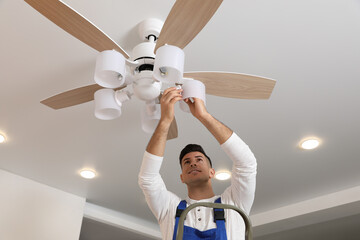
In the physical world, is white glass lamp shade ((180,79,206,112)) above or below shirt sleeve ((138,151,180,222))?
above

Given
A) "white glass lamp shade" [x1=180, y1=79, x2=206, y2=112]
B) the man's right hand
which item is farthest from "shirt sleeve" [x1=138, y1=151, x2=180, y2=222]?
"white glass lamp shade" [x1=180, y1=79, x2=206, y2=112]

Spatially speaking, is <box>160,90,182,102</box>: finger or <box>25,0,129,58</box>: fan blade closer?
<box>25,0,129,58</box>: fan blade

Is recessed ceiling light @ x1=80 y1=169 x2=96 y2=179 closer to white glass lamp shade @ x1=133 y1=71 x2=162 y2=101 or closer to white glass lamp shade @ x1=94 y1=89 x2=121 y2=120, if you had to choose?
white glass lamp shade @ x1=94 y1=89 x2=121 y2=120

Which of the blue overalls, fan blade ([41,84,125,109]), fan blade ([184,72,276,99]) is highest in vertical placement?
fan blade ([184,72,276,99])

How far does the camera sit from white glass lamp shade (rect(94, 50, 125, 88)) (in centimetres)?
125

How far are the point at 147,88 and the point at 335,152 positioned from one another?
1.81 meters

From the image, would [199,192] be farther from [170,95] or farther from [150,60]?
[150,60]

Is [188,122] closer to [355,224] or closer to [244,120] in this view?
[244,120]

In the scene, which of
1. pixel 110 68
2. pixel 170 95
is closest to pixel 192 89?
pixel 170 95

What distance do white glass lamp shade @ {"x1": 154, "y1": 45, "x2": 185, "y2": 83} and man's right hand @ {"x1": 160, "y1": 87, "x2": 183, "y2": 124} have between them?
0.20ft

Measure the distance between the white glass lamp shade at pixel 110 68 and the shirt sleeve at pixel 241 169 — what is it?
1.45ft

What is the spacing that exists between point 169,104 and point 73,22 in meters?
0.43

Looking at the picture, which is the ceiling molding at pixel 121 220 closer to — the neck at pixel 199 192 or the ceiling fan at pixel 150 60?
the ceiling fan at pixel 150 60

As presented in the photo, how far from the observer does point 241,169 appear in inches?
49.5
